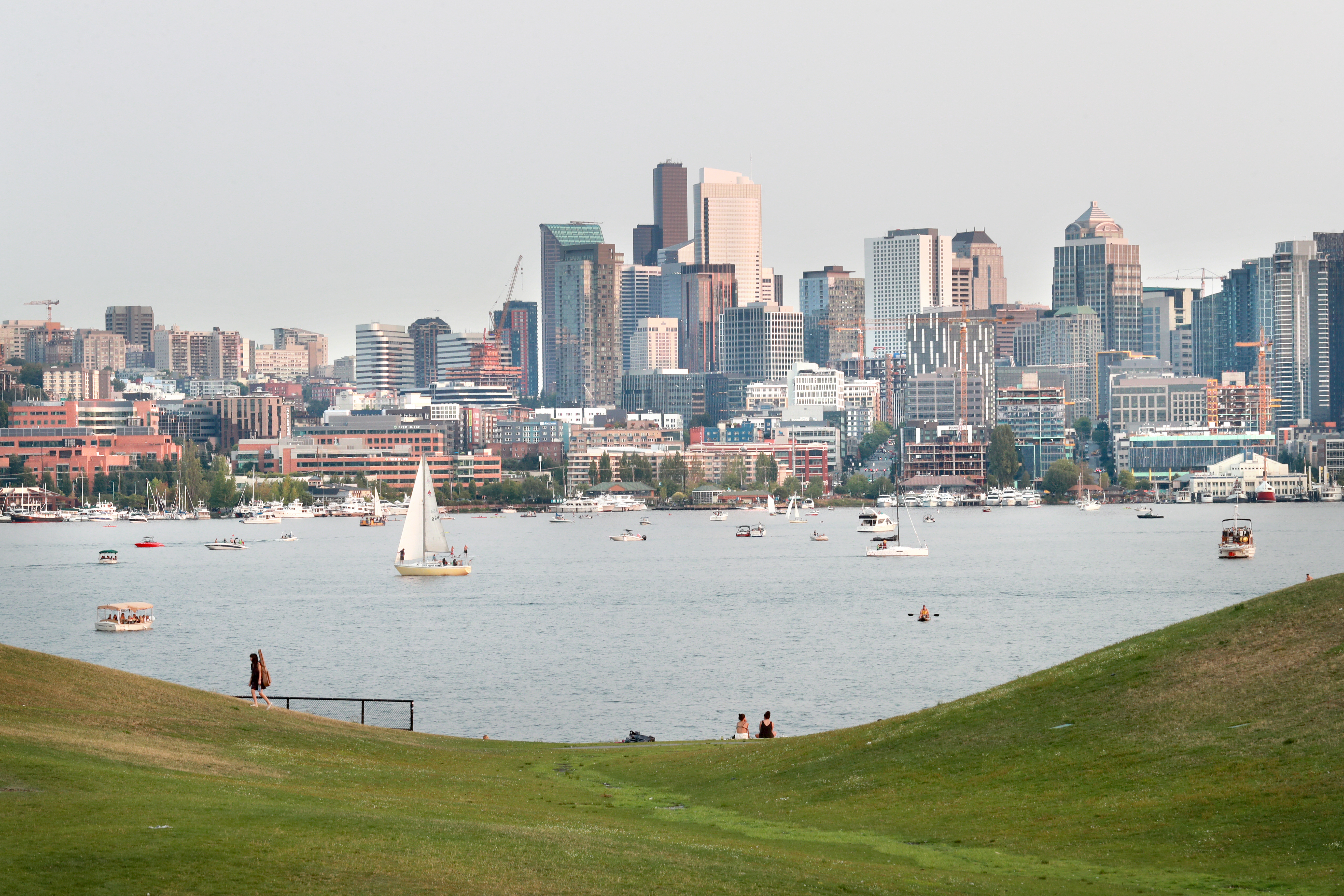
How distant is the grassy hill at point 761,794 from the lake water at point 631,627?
941 inches

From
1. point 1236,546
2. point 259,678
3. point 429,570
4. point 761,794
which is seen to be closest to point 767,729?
point 761,794

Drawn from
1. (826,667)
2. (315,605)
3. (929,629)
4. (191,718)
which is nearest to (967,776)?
(191,718)

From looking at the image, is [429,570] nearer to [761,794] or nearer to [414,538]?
[414,538]

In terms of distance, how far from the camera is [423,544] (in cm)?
15762

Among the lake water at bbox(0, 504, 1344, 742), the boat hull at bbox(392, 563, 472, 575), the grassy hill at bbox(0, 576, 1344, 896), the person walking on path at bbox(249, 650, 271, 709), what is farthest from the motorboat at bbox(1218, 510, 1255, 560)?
the grassy hill at bbox(0, 576, 1344, 896)

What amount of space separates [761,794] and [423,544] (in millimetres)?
124722

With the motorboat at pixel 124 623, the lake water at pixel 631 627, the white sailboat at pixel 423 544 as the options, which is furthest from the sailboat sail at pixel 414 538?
the motorboat at pixel 124 623

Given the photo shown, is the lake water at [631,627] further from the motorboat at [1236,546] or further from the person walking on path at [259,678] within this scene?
the person walking on path at [259,678]

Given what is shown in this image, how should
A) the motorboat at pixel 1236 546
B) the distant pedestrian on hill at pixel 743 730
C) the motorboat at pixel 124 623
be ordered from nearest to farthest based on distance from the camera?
the distant pedestrian on hill at pixel 743 730 → the motorboat at pixel 124 623 → the motorboat at pixel 1236 546

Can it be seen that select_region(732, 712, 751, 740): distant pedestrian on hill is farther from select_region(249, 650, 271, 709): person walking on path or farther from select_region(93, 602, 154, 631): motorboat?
select_region(93, 602, 154, 631): motorboat

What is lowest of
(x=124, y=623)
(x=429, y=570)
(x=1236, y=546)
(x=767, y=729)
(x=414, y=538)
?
(x=124, y=623)

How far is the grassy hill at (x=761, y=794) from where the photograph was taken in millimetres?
23906

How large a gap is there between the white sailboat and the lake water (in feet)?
5.45

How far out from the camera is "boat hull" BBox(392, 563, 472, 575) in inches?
6142
